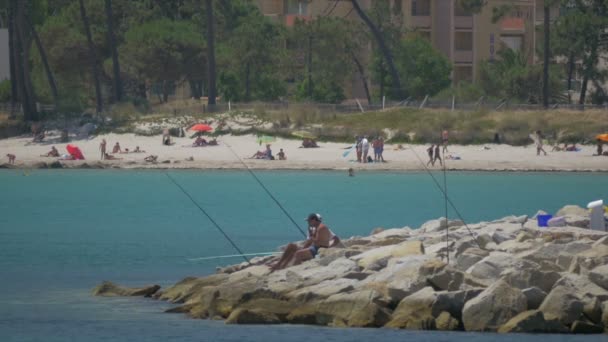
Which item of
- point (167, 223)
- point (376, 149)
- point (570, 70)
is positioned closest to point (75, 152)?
point (376, 149)

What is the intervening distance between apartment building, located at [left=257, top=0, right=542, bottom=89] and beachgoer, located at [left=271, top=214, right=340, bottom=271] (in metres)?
60.8

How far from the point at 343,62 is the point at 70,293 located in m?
52.1

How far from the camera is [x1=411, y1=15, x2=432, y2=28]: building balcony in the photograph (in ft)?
277

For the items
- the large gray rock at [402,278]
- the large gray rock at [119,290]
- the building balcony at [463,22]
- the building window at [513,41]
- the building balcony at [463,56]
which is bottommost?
the large gray rock at [119,290]

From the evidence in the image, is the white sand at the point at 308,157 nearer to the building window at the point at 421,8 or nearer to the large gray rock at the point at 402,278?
the building window at the point at 421,8

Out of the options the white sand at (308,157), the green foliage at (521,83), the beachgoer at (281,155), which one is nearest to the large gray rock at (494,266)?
the white sand at (308,157)

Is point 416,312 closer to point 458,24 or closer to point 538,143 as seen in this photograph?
point 538,143

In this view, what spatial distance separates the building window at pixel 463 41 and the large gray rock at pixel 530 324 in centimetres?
6865

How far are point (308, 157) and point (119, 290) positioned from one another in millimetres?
30774

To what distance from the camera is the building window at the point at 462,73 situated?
3406 inches

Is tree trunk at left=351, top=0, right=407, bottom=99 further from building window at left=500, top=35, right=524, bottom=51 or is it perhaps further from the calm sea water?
building window at left=500, top=35, right=524, bottom=51

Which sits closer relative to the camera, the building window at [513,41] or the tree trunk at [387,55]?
the tree trunk at [387,55]

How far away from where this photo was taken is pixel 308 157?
53.9 m

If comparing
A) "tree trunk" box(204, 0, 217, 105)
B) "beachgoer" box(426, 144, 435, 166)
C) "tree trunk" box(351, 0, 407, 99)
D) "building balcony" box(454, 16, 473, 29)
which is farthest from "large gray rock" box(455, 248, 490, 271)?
"building balcony" box(454, 16, 473, 29)
